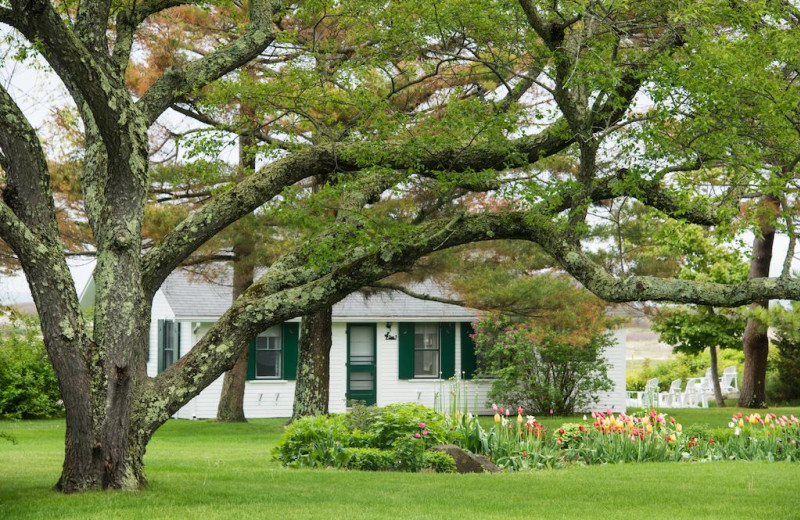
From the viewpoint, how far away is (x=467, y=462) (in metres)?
11.8

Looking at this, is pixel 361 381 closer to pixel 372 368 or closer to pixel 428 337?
pixel 372 368

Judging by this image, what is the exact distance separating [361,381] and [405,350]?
137cm

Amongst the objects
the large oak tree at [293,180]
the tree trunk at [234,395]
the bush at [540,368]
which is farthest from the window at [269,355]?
the large oak tree at [293,180]

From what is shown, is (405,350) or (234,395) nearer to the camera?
(234,395)

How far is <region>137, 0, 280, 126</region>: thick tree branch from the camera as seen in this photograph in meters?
10.5

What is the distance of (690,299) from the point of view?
374 inches

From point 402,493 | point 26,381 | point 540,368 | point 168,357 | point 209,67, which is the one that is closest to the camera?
point 402,493

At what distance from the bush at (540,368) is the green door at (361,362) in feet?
9.49

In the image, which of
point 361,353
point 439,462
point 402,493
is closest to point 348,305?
point 361,353

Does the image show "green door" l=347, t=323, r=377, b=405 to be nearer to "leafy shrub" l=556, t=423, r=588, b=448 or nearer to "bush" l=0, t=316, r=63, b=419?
"bush" l=0, t=316, r=63, b=419

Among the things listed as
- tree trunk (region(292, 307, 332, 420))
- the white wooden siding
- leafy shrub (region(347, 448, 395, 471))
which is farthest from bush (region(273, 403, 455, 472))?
the white wooden siding

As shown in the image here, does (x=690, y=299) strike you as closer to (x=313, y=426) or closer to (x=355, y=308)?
(x=313, y=426)

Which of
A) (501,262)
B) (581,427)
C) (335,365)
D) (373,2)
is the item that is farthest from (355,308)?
(373,2)

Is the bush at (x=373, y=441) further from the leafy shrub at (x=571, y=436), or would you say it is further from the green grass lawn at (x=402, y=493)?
the leafy shrub at (x=571, y=436)
